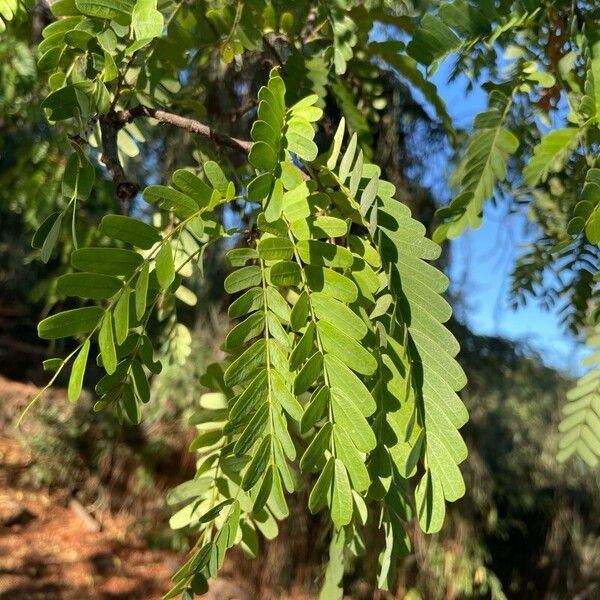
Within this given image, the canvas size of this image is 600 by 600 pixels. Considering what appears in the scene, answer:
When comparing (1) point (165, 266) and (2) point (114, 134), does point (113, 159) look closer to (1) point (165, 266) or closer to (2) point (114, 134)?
(2) point (114, 134)

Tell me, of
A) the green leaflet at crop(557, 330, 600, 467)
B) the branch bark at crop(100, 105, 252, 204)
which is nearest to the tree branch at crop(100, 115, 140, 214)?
the branch bark at crop(100, 105, 252, 204)

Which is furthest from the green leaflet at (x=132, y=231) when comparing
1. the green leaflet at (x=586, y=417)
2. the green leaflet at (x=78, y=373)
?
the green leaflet at (x=586, y=417)

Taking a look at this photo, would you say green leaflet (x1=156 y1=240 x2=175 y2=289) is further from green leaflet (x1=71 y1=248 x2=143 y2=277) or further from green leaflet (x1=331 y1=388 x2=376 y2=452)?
green leaflet (x1=331 y1=388 x2=376 y2=452)

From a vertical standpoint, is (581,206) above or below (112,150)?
above

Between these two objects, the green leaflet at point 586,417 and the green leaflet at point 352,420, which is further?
the green leaflet at point 586,417

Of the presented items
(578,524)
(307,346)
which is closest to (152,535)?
(578,524)

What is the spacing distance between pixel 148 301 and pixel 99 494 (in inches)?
120

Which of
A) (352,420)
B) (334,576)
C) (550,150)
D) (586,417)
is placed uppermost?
(550,150)

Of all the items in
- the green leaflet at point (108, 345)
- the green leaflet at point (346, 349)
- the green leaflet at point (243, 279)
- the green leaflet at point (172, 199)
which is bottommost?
the green leaflet at point (108, 345)

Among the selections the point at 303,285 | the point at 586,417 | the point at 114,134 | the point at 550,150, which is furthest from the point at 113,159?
the point at 586,417

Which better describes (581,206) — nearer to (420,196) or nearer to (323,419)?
(323,419)

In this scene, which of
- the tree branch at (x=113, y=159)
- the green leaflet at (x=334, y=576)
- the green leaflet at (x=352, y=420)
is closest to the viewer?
the green leaflet at (x=352, y=420)

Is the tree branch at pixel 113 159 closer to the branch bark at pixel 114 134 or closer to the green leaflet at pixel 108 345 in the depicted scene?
the branch bark at pixel 114 134

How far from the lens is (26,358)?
4305mm
